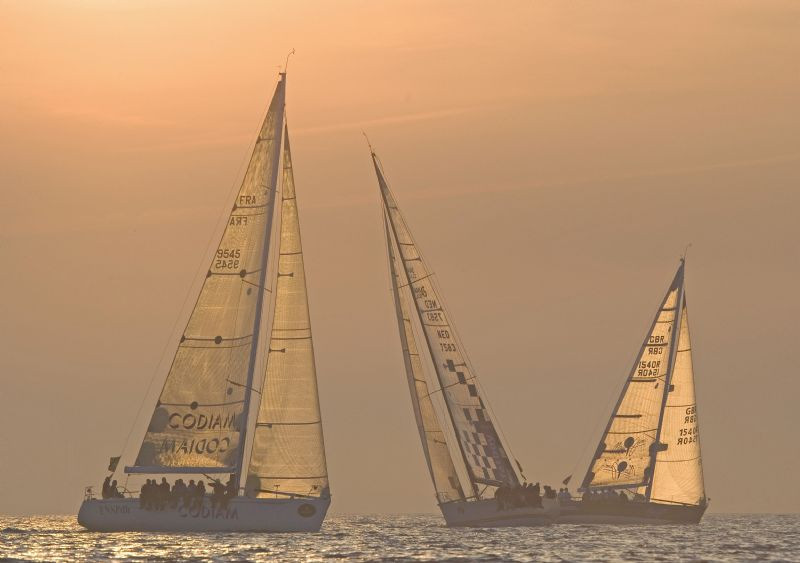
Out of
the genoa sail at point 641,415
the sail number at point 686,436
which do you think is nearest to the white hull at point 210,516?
the genoa sail at point 641,415

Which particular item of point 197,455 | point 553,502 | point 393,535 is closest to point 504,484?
point 553,502

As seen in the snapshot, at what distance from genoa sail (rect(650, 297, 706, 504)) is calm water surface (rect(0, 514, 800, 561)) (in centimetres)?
637

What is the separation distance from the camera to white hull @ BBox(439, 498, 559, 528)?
84688 millimetres

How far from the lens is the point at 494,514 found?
85062 mm

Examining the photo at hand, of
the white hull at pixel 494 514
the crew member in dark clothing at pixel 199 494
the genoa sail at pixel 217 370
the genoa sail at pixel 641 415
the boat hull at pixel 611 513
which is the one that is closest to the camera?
the crew member in dark clothing at pixel 199 494

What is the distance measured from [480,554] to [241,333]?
13933 mm

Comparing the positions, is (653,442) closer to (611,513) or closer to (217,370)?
(611,513)

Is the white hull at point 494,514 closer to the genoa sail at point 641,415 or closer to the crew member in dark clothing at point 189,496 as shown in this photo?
the genoa sail at point 641,415

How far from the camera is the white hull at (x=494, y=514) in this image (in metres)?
84.7

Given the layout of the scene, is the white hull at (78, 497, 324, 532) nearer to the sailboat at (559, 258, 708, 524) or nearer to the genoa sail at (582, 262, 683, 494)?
the sailboat at (559, 258, 708, 524)

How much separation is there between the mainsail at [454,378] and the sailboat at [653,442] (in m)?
9.87

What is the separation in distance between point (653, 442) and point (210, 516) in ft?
98.8

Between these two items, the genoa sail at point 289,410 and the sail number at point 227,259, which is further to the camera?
the sail number at point 227,259

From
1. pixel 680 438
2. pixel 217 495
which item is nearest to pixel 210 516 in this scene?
pixel 217 495
